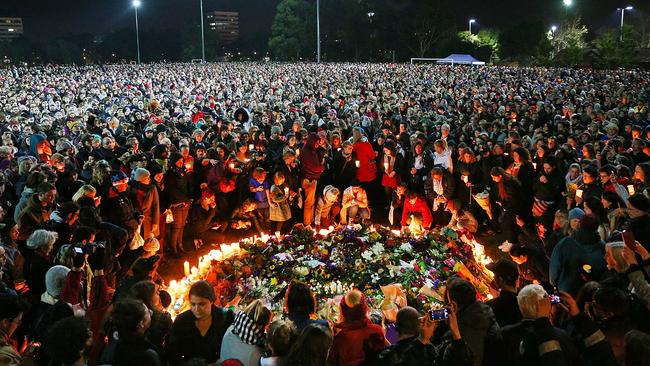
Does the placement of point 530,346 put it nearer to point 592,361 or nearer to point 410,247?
point 592,361

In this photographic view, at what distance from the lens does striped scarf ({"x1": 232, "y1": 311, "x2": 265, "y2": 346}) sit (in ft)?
12.2

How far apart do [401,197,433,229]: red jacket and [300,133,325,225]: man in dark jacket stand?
5.89 ft

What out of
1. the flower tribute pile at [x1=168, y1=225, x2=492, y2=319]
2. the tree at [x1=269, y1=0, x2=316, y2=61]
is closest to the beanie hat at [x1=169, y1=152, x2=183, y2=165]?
the flower tribute pile at [x1=168, y1=225, x2=492, y2=319]

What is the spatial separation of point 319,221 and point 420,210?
1642mm

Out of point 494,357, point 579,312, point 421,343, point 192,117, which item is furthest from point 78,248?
point 192,117

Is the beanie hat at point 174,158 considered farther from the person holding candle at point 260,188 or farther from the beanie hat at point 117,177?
the beanie hat at point 117,177

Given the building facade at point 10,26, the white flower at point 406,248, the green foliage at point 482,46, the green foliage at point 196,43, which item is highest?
the building facade at point 10,26

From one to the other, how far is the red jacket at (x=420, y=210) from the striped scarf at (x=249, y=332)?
5064mm

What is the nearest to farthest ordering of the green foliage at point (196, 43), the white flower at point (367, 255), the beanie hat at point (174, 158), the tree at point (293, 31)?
the white flower at point (367, 255), the beanie hat at point (174, 158), the tree at point (293, 31), the green foliage at point (196, 43)

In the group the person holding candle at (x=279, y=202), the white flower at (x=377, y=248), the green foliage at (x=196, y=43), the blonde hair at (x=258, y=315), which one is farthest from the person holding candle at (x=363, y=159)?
the green foliage at (x=196, y=43)

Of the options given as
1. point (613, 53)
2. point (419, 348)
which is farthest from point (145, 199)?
point (613, 53)

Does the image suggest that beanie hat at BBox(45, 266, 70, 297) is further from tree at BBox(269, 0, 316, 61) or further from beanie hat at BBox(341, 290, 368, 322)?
tree at BBox(269, 0, 316, 61)

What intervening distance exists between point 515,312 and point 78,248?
3532mm

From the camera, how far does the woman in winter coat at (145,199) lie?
7.78 m
